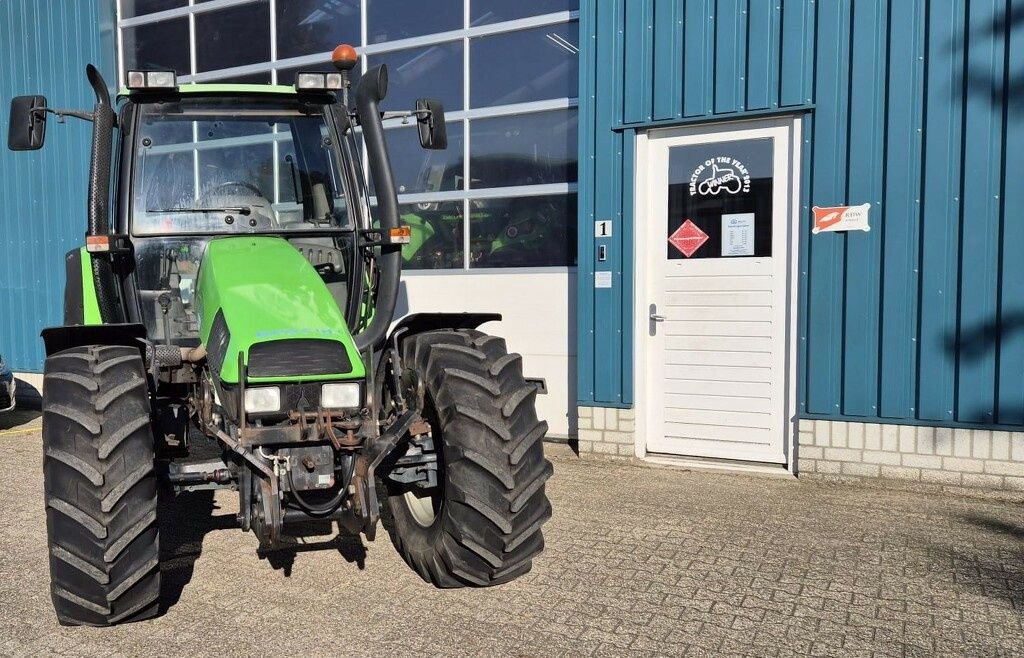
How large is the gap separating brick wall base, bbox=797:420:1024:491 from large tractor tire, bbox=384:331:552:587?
287 centimetres

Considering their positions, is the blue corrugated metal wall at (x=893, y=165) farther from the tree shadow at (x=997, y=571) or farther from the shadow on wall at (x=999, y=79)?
the tree shadow at (x=997, y=571)

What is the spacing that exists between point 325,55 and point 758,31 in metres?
4.03

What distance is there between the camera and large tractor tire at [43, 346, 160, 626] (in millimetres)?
3273

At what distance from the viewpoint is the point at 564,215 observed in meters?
7.11

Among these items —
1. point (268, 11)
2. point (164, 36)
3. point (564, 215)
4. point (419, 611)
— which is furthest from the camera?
point (164, 36)

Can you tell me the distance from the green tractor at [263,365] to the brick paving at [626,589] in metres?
0.24

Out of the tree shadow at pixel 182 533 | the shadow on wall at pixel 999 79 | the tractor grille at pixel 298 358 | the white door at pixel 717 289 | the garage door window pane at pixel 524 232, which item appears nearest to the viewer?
the tractor grille at pixel 298 358

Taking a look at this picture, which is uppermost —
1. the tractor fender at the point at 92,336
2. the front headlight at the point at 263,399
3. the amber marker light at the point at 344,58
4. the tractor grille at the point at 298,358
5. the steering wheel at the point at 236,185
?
the amber marker light at the point at 344,58

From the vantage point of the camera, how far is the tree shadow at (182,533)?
156 inches

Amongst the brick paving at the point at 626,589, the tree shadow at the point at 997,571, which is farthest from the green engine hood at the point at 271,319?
the tree shadow at the point at 997,571

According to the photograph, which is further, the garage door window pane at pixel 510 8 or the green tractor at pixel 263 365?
the garage door window pane at pixel 510 8

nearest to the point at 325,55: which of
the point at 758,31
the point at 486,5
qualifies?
the point at 486,5

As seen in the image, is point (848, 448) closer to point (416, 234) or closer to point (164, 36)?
point (416, 234)

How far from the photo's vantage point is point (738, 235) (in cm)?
626
